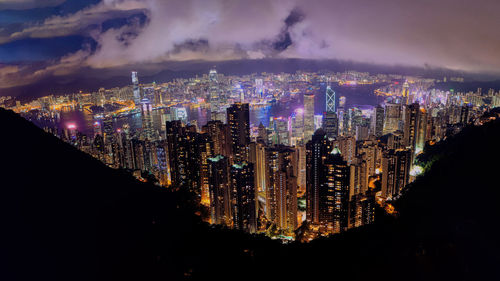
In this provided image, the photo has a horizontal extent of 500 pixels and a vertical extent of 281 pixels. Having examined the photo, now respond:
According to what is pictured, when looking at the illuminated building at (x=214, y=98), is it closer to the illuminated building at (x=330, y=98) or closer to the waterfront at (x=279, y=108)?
the waterfront at (x=279, y=108)

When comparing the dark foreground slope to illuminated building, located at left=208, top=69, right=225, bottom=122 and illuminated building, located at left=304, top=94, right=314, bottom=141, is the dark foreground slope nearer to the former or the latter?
illuminated building, located at left=304, top=94, right=314, bottom=141

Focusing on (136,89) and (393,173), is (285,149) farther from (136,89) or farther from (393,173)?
(136,89)

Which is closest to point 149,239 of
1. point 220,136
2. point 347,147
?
point 220,136

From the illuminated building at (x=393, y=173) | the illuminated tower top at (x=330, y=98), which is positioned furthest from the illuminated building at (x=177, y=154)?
the illuminated tower top at (x=330, y=98)

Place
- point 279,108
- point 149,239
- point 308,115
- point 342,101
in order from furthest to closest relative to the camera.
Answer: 1. point 279,108
2. point 342,101
3. point 308,115
4. point 149,239

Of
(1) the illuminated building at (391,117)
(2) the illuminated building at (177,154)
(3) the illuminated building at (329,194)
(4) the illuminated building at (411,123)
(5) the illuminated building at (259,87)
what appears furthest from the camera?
(5) the illuminated building at (259,87)

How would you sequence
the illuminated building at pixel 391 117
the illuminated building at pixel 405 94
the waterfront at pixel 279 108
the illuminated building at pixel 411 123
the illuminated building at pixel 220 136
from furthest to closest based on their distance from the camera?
1. the illuminated building at pixel 405 94
2. the waterfront at pixel 279 108
3. the illuminated building at pixel 391 117
4. the illuminated building at pixel 411 123
5. the illuminated building at pixel 220 136

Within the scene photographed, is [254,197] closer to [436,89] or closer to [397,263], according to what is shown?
[397,263]
